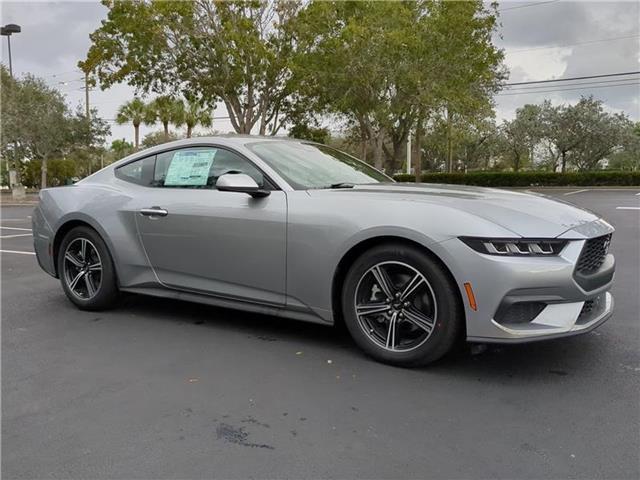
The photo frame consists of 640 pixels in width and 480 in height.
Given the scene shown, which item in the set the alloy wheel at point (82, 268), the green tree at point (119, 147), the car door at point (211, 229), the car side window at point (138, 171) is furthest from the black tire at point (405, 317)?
the green tree at point (119, 147)

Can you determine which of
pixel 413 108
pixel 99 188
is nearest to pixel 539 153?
pixel 413 108

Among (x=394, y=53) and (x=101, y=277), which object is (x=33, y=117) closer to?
(x=394, y=53)

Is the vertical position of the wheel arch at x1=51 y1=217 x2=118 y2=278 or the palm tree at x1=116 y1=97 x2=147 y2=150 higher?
the palm tree at x1=116 y1=97 x2=147 y2=150

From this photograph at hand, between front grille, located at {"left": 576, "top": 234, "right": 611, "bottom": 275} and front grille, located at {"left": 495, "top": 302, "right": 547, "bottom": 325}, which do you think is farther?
front grille, located at {"left": 576, "top": 234, "right": 611, "bottom": 275}

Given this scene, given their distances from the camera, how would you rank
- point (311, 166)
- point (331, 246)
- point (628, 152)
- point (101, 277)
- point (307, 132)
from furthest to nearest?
1. point (628, 152)
2. point (307, 132)
3. point (101, 277)
4. point (311, 166)
5. point (331, 246)

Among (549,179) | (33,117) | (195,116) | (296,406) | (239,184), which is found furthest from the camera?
(195,116)

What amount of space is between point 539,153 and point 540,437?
48.2 meters

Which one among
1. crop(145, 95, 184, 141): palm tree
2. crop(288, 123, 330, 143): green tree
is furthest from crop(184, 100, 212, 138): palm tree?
crop(288, 123, 330, 143): green tree

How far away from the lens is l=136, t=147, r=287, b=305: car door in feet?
12.3

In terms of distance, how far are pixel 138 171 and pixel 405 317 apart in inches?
104

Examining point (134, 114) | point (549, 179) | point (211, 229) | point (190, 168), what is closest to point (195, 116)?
point (134, 114)

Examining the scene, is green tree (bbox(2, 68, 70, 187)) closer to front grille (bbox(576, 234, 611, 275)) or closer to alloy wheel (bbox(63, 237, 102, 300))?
alloy wheel (bbox(63, 237, 102, 300))

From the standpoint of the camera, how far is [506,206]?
325 cm

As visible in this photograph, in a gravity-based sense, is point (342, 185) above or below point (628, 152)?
below
